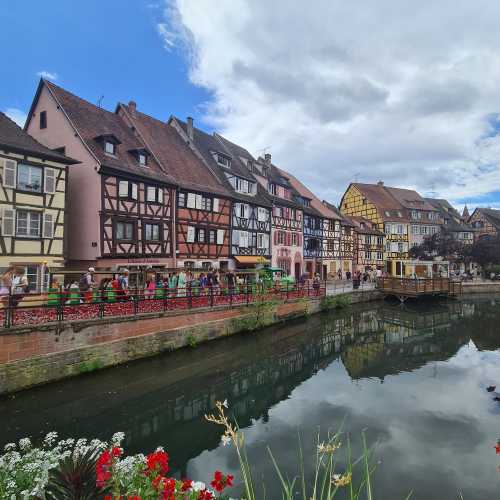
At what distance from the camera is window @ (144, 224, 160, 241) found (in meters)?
21.3

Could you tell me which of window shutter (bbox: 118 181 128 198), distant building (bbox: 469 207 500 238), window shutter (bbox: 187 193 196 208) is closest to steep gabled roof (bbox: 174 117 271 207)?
window shutter (bbox: 187 193 196 208)

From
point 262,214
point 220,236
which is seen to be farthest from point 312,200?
point 220,236

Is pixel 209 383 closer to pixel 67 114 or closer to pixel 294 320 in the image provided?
pixel 294 320

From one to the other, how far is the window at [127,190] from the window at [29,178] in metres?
4.06

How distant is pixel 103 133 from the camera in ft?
69.8

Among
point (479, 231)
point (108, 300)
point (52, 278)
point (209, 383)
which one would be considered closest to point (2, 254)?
point (52, 278)

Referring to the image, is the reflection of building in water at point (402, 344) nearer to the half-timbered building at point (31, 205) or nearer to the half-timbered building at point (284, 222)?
the half-timbered building at point (284, 222)

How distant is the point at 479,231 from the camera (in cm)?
6366

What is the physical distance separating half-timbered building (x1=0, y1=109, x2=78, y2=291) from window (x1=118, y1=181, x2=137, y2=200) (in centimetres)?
271

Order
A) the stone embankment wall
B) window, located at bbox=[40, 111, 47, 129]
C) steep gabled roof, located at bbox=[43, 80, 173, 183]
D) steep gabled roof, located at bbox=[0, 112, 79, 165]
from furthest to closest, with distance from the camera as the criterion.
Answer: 1. window, located at bbox=[40, 111, 47, 129]
2. steep gabled roof, located at bbox=[43, 80, 173, 183]
3. steep gabled roof, located at bbox=[0, 112, 79, 165]
4. the stone embankment wall

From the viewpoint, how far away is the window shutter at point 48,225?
1731cm

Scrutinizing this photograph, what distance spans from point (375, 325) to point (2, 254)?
21.6 metres

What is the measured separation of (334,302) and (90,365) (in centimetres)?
1887

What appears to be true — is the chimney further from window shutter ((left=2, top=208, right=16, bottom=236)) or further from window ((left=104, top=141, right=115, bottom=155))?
window shutter ((left=2, top=208, right=16, bottom=236))
